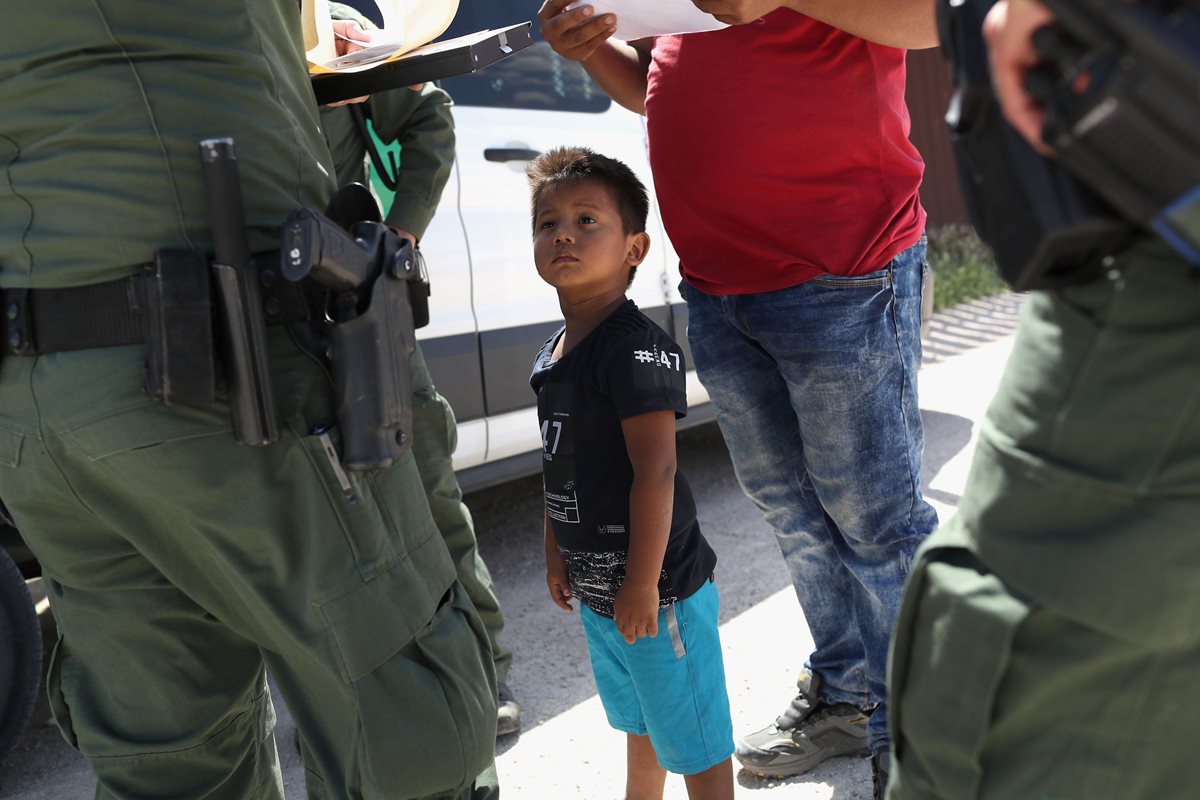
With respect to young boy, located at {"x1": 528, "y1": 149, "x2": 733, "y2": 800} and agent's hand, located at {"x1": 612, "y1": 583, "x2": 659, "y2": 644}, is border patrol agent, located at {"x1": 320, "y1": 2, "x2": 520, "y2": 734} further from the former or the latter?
agent's hand, located at {"x1": 612, "y1": 583, "x2": 659, "y2": 644}

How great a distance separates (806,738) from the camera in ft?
8.02

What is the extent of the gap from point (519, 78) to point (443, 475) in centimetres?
163

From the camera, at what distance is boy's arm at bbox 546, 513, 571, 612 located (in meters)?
2.13

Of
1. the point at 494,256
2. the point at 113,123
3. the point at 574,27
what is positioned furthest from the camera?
the point at 494,256

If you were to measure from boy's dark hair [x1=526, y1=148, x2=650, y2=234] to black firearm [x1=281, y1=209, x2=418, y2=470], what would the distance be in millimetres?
650

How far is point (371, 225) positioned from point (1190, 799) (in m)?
1.18

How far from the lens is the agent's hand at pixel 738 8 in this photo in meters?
1.72

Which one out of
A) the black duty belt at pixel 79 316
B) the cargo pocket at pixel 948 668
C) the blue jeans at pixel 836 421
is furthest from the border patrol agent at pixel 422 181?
the cargo pocket at pixel 948 668

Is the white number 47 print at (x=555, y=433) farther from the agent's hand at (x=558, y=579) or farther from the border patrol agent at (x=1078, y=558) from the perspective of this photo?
the border patrol agent at (x=1078, y=558)

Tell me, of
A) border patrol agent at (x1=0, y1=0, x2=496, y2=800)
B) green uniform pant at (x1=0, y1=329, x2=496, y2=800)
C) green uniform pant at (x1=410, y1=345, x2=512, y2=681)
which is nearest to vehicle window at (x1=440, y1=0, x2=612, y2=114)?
green uniform pant at (x1=410, y1=345, x2=512, y2=681)

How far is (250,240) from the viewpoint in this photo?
4.73 feet

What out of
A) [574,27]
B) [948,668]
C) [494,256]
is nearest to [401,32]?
[574,27]

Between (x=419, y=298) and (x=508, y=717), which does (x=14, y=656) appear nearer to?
(x=508, y=717)

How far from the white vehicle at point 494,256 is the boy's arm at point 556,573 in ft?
4.24
